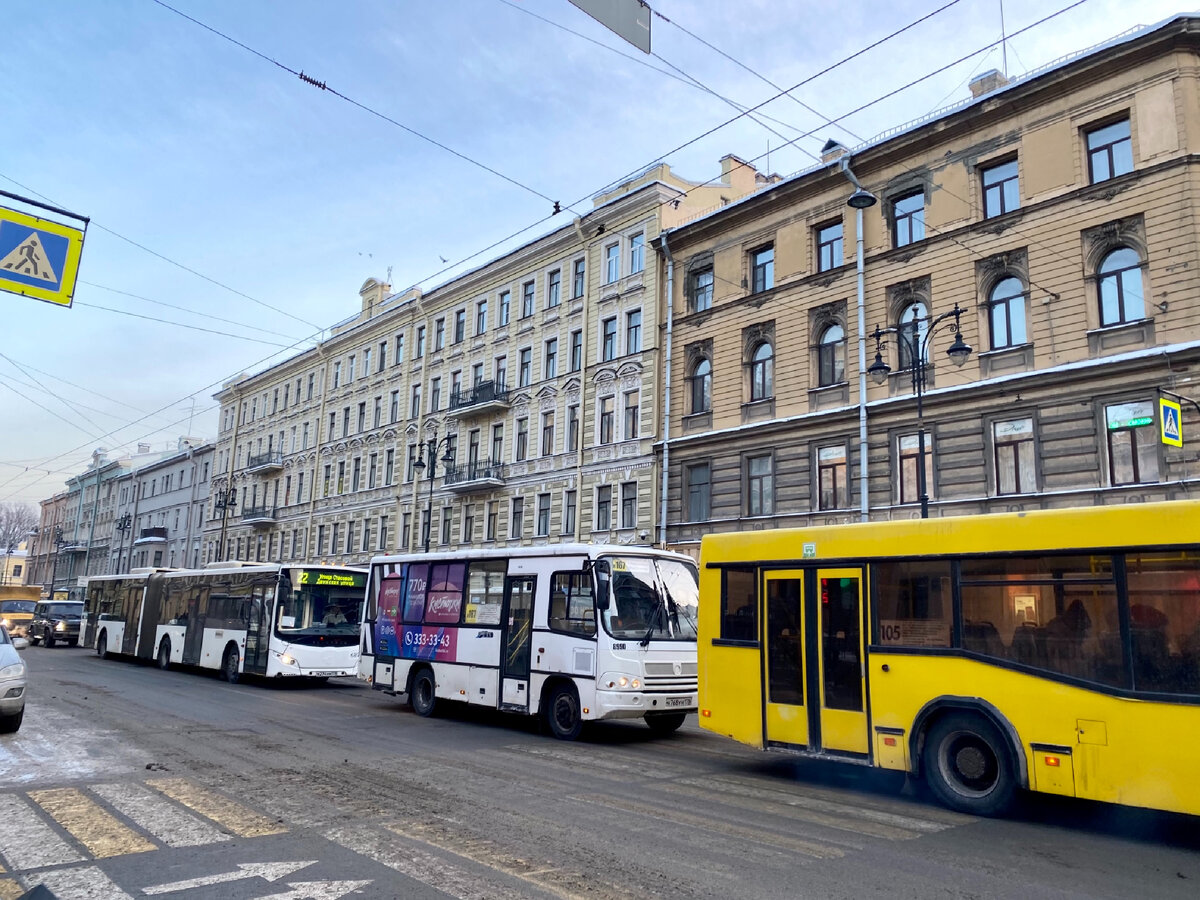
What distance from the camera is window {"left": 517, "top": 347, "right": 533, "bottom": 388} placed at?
38625mm

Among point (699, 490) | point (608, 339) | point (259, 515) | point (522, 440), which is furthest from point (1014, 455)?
point (259, 515)

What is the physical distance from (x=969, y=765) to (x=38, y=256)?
37.4 feet

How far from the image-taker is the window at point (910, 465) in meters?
23.6

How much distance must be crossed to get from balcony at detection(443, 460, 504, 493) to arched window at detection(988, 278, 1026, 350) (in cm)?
2133

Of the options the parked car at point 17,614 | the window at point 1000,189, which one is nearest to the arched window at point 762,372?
the window at point 1000,189

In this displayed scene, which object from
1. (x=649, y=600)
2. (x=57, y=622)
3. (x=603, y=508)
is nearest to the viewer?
(x=649, y=600)

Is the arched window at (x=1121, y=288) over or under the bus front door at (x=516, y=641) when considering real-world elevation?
over

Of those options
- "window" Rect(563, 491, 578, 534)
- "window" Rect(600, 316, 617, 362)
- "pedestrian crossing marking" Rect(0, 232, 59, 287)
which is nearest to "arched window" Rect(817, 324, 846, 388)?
"window" Rect(600, 316, 617, 362)

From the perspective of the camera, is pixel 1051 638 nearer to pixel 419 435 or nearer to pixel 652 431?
pixel 652 431

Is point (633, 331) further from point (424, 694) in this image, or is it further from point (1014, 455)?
point (424, 694)

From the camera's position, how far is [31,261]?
1038 centimetres

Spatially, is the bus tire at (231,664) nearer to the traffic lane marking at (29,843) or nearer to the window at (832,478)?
the traffic lane marking at (29,843)

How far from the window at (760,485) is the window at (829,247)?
19.8 feet

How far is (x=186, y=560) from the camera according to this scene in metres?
66.6
